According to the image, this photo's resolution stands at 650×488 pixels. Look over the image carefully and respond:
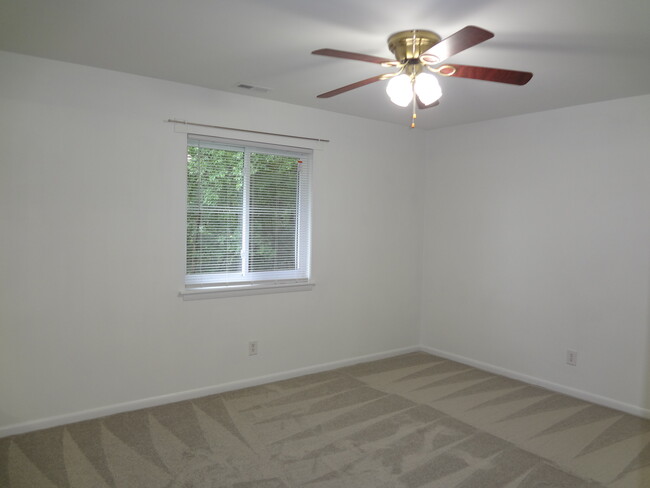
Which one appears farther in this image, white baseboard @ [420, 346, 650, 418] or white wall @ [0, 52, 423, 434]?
white baseboard @ [420, 346, 650, 418]

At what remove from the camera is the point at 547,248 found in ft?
13.5

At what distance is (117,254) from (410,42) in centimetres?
236

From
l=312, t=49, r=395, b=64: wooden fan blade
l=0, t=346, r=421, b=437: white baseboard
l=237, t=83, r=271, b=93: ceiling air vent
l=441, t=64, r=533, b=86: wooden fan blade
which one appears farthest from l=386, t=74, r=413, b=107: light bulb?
l=0, t=346, r=421, b=437: white baseboard

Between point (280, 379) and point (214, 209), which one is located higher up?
point (214, 209)

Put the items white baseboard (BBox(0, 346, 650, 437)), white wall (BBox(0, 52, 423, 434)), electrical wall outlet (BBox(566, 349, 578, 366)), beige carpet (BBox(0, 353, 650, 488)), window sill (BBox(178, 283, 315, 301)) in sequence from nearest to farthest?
1. beige carpet (BBox(0, 353, 650, 488))
2. white wall (BBox(0, 52, 423, 434))
3. white baseboard (BBox(0, 346, 650, 437))
4. window sill (BBox(178, 283, 315, 301))
5. electrical wall outlet (BBox(566, 349, 578, 366))

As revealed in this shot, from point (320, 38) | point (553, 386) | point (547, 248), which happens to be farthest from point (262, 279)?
point (553, 386)

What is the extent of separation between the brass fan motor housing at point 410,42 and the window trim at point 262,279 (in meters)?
1.69

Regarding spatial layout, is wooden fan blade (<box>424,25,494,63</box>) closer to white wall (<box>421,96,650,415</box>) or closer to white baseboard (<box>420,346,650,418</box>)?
white wall (<box>421,96,650,415</box>)

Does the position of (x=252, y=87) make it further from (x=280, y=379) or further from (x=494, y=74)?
(x=280, y=379)

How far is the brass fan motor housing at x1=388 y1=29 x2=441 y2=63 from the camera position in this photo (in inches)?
96.3

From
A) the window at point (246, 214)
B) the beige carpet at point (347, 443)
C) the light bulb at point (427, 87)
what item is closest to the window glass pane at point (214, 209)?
the window at point (246, 214)

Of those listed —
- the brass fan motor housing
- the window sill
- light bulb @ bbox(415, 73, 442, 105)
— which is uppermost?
the brass fan motor housing

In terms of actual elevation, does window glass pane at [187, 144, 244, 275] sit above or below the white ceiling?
below

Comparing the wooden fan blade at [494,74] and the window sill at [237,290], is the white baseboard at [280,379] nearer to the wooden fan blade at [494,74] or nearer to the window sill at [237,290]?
the window sill at [237,290]
